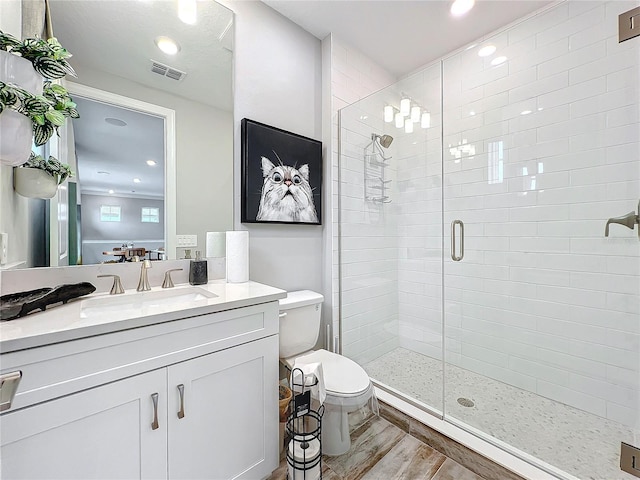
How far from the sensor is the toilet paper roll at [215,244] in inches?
63.7

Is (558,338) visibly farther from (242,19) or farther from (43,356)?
(242,19)

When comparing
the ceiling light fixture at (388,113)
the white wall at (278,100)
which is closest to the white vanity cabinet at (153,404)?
the white wall at (278,100)

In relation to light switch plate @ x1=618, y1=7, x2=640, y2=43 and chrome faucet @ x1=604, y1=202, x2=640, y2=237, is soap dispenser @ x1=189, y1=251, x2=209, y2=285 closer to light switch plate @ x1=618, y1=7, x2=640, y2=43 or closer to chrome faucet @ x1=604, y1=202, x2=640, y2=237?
chrome faucet @ x1=604, y1=202, x2=640, y2=237

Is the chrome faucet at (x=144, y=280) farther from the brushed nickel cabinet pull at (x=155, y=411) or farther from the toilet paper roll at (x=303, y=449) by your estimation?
the toilet paper roll at (x=303, y=449)

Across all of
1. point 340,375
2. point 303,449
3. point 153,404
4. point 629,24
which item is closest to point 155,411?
point 153,404

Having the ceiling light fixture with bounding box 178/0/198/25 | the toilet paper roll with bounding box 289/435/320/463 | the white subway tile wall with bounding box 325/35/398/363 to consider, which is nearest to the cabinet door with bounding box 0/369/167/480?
the toilet paper roll with bounding box 289/435/320/463

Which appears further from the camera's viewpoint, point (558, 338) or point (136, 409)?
point (558, 338)

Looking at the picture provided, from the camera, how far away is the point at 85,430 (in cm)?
83

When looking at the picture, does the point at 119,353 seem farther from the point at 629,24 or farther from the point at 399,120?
the point at 629,24

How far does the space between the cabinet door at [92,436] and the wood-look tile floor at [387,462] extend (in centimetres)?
68

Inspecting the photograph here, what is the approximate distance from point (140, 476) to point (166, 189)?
1.23 m

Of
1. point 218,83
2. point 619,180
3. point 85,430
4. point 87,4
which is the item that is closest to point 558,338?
point 619,180

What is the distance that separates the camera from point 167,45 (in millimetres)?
1493

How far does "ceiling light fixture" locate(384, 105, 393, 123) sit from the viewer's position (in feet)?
7.45
